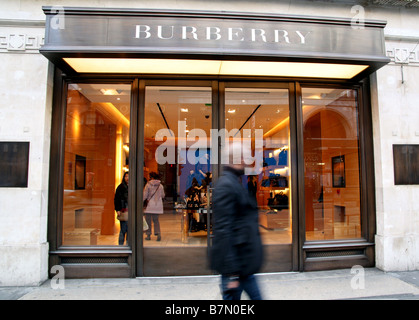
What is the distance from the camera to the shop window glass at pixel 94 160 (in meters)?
5.64

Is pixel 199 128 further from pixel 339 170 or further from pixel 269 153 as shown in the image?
pixel 339 170

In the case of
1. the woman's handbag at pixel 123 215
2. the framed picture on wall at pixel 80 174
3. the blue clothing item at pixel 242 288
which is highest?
Result: the framed picture on wall at pixel 80 174

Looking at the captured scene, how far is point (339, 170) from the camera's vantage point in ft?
21.4

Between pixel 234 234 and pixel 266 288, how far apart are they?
2.59 meters

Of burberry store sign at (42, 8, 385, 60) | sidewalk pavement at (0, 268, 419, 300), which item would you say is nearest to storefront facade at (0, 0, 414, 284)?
burberry store sign at (42, 8, 385, 60)

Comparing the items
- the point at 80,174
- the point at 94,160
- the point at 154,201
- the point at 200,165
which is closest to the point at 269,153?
the point at 200,165

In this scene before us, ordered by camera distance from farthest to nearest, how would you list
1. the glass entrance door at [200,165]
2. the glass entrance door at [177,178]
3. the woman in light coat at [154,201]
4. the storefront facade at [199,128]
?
the woman in light coat at [154,201] → the glass entrance door at [200,165] → the glass entrance door at [177,178] → the storefront facade at [199,128]

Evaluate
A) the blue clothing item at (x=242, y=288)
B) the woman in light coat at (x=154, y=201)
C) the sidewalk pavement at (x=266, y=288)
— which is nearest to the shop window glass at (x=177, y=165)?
the woman in light coat at (x=154, y=201)

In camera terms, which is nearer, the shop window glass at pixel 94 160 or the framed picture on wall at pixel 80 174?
the shop window glass at pixel 94 160

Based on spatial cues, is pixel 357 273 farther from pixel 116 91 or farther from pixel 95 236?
pixel 116 91

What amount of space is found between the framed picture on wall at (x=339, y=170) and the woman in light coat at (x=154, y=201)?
4092 millimetres

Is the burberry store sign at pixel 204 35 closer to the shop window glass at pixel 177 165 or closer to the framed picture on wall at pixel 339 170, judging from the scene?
the shop window glass at pixel 177 165

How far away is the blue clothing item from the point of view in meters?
2.74

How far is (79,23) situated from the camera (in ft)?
15.2
